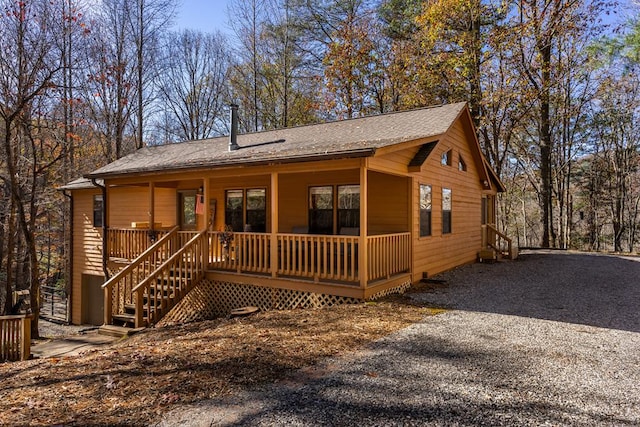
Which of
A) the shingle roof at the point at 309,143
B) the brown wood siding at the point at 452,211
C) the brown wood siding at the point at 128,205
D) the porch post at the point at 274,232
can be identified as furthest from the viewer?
the brown wood siding at the point at 128,205

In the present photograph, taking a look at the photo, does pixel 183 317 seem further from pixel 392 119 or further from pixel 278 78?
pixel 278 78

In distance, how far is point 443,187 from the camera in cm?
1123

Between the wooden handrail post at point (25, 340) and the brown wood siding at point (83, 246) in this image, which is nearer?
the wooden handrail post at point (25, 340)

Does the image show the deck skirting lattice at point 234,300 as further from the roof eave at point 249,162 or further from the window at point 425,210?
the window at point 425,210

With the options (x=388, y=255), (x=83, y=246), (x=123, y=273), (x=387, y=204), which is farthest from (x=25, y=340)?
(x=387, y=204)

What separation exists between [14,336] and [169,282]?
317 centimetres

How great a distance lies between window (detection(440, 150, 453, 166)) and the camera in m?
11.1

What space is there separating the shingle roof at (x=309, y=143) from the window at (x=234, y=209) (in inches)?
56.5

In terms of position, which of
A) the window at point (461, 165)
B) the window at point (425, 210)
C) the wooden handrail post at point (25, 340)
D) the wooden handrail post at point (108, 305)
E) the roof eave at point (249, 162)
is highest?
the window at point (461, 165)

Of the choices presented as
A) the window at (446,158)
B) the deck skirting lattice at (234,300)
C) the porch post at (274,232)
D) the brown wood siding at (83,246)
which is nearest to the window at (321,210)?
the porch post at (274,232)

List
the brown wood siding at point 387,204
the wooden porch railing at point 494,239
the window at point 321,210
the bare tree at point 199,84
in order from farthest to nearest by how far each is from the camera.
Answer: the bare tree at point 199,84 → the wooden porch railing at point 494,239 → the window at point 321,210 → the brown wood siding at point 387,204

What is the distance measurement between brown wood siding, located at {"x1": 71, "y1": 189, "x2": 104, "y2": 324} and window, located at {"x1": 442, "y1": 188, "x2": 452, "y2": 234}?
1163cm

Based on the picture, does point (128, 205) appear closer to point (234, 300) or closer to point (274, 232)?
point (234, 300)

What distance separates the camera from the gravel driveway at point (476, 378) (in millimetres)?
3248
